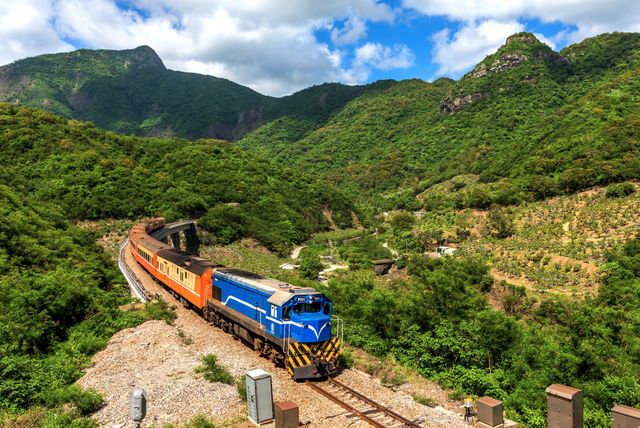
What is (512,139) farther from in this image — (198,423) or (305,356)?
(198,423)

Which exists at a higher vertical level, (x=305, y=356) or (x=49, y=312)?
(x=49, y=312)

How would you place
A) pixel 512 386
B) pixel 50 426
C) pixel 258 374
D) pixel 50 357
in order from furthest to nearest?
pixel 50 357
pixel 512 386
pixel 258 374
pixel 50 426

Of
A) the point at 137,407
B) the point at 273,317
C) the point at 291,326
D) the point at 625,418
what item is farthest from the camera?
the point at 273,317

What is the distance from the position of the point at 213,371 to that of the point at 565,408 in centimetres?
1189

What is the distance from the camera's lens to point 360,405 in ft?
46.5

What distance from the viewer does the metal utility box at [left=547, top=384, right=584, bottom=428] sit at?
448 inches

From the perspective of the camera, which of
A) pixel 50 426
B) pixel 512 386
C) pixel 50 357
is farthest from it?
pixel 50 357

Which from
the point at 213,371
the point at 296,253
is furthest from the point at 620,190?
the point at 213,371

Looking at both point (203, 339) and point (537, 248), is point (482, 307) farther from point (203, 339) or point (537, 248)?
point (537, 248)

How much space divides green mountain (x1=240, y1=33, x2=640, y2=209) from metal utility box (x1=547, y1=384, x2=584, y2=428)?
65.2 metres

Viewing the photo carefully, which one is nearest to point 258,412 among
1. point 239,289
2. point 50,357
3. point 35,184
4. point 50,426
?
point 50,426

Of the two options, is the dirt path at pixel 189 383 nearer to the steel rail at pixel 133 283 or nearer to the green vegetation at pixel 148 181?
the steel rail at pixel 133 283

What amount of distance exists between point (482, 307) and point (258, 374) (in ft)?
53.5

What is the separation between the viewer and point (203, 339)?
70.8 feet
